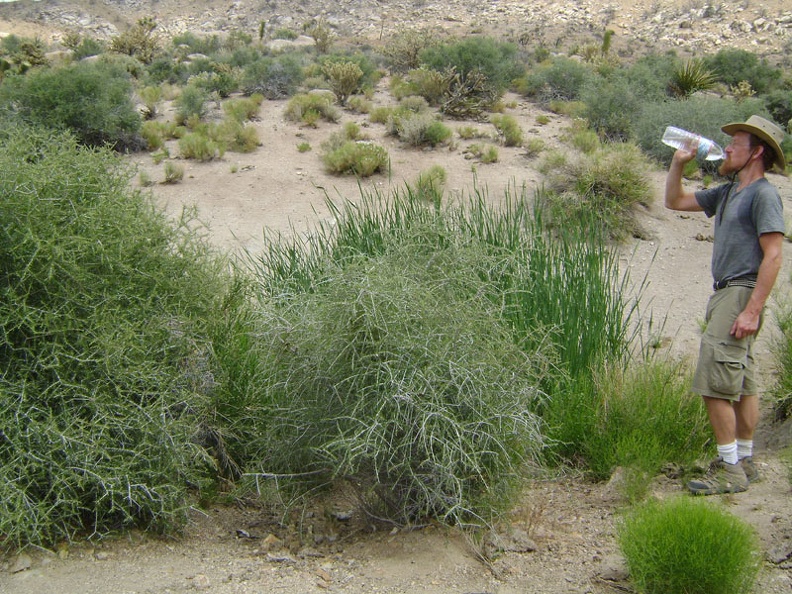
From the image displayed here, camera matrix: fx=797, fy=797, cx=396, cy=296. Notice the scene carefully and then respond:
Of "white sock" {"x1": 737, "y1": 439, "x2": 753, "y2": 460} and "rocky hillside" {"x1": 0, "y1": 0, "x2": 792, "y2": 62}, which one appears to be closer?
"white sock" {"x1": 737, "y1": 439, "x2": 753, "y2": 460}

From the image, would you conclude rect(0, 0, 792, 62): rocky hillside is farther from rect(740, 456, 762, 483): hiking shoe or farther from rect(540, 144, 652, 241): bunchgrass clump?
rect(740, 456, 762, 483): hiking shoe

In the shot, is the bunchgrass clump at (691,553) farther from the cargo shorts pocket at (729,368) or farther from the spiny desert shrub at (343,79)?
the spiny desert shrub at (343,79)

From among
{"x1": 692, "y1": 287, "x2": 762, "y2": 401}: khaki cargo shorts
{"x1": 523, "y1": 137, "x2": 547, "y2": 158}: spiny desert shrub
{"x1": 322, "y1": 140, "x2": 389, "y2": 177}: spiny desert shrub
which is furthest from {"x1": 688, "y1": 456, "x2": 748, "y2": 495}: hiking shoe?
{"x1": 523, "y1": 137, "x2": 547, "y2": 158}: spiny desert shrub

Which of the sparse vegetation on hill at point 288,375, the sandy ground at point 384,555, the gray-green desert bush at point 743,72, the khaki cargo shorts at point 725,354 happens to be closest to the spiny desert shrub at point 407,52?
the gray-green desert bush at point 743,72

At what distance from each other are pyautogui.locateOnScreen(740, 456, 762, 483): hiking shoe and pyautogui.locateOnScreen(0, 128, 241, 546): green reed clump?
3.05m

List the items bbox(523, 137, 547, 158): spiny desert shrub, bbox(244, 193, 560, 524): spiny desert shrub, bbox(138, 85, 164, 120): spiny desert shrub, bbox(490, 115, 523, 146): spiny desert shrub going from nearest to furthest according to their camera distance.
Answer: bbox(244, 193, 560, 524): spiny desert shrub < bbox(523, 137, 547, 158): spiny desert shrub < bbox(490, 115, 523, 146): spiny desert shrub < bbox(138, 85, 164, 120): spiny desert shrub

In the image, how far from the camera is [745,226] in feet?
14.2

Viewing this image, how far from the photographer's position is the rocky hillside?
33.0m

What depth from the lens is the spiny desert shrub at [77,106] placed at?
1278 cm

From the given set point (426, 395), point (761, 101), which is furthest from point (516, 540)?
point (761, 101)

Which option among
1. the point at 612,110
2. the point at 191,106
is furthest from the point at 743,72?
the point at 191,106

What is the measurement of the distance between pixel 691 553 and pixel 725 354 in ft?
4.80

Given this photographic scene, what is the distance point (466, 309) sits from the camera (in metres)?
4.00

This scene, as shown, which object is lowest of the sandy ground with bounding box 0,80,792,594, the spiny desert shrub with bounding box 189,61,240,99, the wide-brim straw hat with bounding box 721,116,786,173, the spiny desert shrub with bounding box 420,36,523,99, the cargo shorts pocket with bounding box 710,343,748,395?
the sandy ground with bounding box 0,80,792,594
